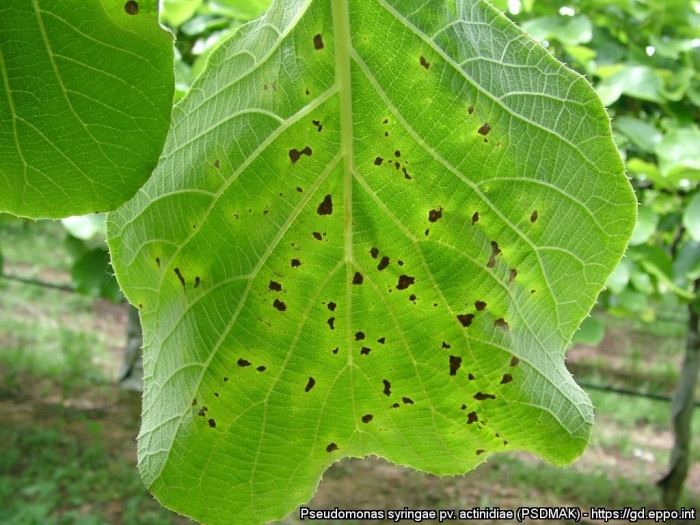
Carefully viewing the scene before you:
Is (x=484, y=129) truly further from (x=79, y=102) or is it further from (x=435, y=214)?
(x=79, y=102)

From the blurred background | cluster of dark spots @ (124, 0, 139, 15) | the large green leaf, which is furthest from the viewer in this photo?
the blurred background

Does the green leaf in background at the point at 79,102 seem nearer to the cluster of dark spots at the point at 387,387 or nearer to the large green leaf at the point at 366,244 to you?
the large green leaf at the point at 366,244

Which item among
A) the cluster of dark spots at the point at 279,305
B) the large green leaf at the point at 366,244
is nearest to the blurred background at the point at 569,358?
the large green leaf at the point at 366,244

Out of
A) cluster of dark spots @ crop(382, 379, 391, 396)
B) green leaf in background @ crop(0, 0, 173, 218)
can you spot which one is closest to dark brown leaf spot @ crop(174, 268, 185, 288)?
green leaf in background @ crop(0, 0, 173, 218)

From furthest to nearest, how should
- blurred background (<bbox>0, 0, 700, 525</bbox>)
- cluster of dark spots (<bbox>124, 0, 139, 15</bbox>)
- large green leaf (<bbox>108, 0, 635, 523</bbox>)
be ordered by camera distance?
blurred background (<bbox>0, 0, 700, 525</bbox>)
large green leaf (<bbox>108, 0, 635, 523</bbox>)
cluster of dark spots (<bbox>124, 0, 139, 15</bbox>)

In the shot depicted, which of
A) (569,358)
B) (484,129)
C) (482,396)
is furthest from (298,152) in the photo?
(569,358)

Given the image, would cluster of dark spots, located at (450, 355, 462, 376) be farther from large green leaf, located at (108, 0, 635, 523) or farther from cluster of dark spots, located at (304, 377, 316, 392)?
cluster of dark spots, located at (304, 377, 316, 392)

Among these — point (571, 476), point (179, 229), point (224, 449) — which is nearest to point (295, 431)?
point (224, 449)
